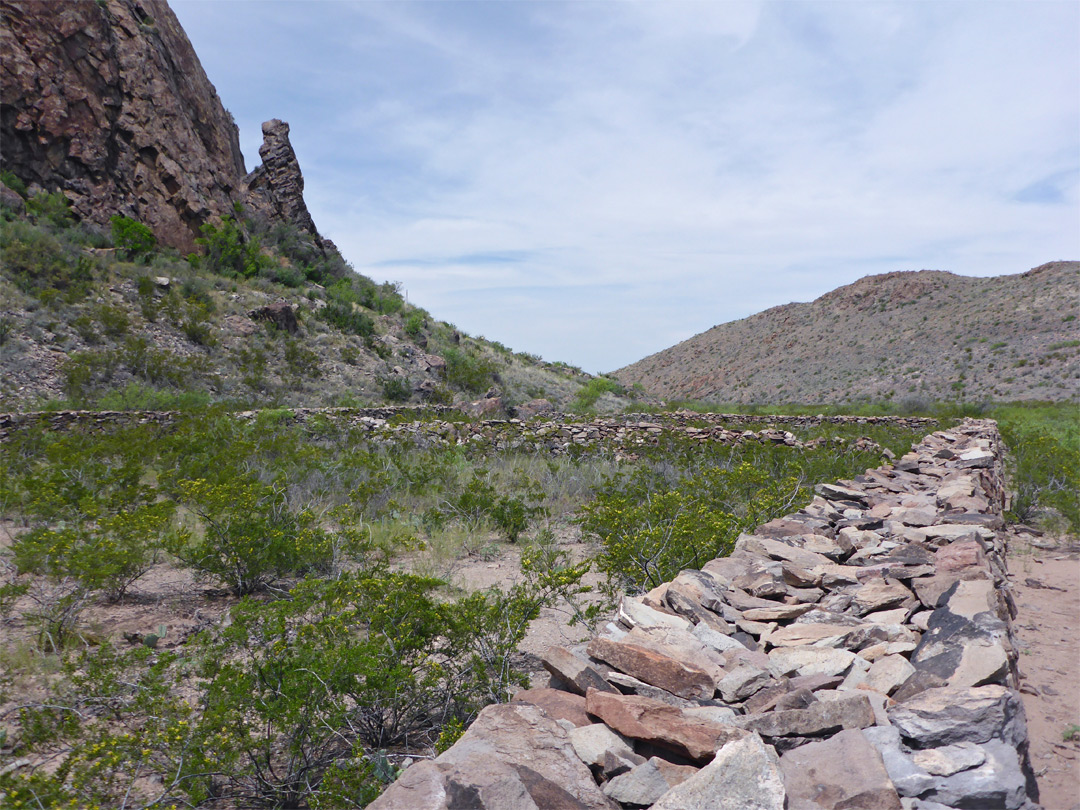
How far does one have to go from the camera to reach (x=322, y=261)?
33.8 meters

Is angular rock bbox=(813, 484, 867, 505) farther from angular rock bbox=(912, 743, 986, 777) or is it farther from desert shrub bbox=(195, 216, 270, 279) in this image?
desert shrub bbox=(195, 216, 270, 279)

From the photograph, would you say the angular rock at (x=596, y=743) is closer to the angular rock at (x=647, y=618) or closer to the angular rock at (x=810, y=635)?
the angular rock at (x=647, y=618)

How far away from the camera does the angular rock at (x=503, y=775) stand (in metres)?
1.90

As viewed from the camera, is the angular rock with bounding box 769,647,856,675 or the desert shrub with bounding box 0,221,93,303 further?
the desert shrub with bounding box 0,221,93,303

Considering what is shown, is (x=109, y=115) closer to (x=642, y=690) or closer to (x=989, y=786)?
(x=642, y=690)

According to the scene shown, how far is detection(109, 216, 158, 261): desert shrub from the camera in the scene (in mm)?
24500

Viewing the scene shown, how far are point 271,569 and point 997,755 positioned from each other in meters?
5.66

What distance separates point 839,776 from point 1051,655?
4.35 meters

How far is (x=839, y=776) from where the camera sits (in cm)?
205

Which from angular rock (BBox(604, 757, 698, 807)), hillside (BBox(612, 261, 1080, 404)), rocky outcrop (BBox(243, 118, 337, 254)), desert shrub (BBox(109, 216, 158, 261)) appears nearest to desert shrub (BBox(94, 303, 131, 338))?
desert shrub (BBox(109, 216, 158, 261))

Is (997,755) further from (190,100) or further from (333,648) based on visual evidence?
(190,100)

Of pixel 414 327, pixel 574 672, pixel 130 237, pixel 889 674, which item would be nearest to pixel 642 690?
pixel 574 672

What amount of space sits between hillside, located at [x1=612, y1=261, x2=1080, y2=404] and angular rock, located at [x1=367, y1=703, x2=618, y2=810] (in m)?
45.4

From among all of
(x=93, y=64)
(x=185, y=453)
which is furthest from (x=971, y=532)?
(x=93, y=64)
